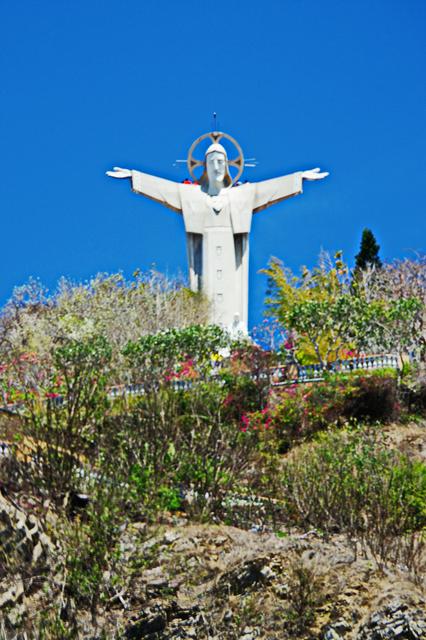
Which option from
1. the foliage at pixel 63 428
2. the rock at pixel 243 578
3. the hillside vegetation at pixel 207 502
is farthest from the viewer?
the foliage at pixel 63 428

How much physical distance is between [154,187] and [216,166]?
237 centimetres

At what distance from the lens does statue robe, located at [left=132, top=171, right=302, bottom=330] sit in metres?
34.0

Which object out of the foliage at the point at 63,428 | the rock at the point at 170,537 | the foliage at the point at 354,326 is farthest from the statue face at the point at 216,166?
the rock at the point at 170,537

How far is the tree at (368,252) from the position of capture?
41.2 metres

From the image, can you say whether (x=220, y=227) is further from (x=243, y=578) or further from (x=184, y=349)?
(x=243, y=578)

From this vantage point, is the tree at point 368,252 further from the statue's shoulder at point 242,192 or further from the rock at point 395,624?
the rock at point 395,624

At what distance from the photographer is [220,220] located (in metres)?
34.2

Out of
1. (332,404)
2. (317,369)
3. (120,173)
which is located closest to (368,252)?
(120,173)

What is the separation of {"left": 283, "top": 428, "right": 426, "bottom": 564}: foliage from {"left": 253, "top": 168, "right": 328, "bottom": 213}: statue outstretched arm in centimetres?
1833

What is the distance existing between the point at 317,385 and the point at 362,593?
11.9 m

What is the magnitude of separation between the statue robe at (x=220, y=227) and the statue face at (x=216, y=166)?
21.6 inches

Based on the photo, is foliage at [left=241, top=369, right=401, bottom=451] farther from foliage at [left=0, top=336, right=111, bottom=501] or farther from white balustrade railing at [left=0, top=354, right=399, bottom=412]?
foliage at [left=0, top=336, right=111, bottom=501]

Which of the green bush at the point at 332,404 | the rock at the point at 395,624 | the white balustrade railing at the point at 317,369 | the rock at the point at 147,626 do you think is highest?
the white balustrade railing at the point at 317,369

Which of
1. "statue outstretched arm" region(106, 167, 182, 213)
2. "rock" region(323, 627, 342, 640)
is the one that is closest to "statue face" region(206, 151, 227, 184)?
"statue outstretched arm" region(106, 167, 182, 213)
